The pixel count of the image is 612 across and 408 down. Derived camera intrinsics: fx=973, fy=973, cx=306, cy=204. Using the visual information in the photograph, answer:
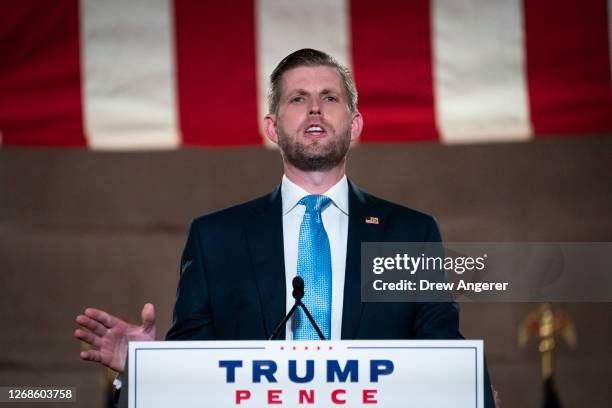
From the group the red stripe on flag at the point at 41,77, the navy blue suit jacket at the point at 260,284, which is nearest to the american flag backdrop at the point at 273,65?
the red stripe on flag at the point at 41,77

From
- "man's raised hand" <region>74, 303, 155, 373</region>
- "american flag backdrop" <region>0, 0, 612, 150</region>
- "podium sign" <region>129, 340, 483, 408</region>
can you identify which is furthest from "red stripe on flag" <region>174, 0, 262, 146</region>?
"podium sign" <region>129, 340, 483, 408</region>

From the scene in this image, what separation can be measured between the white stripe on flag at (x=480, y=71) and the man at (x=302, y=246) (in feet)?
2.61

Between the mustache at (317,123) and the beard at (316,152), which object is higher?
the mustache at (317,123)

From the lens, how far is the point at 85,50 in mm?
2803

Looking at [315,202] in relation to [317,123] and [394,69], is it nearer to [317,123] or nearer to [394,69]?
[317,123]

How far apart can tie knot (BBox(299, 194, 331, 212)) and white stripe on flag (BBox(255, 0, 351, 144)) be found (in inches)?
36.2

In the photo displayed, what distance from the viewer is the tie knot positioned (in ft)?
6.35

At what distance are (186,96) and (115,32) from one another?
0.27m

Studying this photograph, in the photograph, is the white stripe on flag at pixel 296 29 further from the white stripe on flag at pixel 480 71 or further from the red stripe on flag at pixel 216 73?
the white stripe on flag at pixel 480 71

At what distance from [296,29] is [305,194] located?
96 cm

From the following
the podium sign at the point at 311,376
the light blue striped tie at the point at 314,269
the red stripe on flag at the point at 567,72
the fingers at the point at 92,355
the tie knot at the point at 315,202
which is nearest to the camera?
the podium sign at the point at 311,376

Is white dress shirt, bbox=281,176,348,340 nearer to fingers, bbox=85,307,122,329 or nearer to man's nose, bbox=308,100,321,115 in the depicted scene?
man's nose, bbox=308,100,321,115

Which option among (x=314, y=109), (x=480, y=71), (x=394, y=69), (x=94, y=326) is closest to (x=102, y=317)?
(x=94, y=326)

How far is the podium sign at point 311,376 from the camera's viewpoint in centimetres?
150
